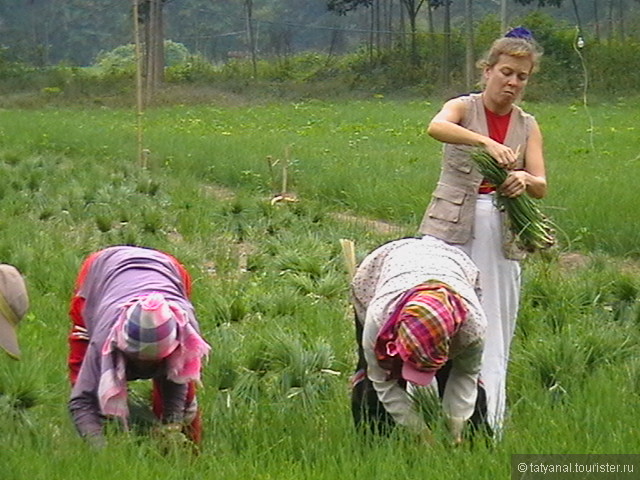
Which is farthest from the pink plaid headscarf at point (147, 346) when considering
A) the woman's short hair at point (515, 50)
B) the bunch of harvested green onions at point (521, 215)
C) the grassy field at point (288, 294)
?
the woman's short hair at point (515, 50)

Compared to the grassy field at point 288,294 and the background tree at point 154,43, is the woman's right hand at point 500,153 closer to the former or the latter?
the grassy field at point 288,294

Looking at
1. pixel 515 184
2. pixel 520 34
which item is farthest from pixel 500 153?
pixel 520 34

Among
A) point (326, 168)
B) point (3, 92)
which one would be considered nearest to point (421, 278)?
point (326, 168)

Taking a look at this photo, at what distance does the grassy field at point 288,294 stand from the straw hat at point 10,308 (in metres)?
0.37

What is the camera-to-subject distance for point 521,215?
4.64 m

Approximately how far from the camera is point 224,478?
3.52 m

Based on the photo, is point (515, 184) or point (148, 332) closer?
point (148, 332)

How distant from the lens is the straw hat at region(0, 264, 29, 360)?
3557 mm

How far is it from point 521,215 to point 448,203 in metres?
0.29

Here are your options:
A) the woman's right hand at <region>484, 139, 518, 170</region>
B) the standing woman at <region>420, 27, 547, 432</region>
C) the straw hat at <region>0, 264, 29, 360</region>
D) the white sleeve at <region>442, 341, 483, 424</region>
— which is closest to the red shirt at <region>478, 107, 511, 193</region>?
the standing woman at <region>420, 27, 547, 432</region>

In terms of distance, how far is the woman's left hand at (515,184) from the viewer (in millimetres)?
4523

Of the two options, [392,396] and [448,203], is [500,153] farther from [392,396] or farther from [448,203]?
[392,396]

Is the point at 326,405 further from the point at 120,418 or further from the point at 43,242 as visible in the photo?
the point at 43,242

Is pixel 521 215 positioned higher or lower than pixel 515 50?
lower
